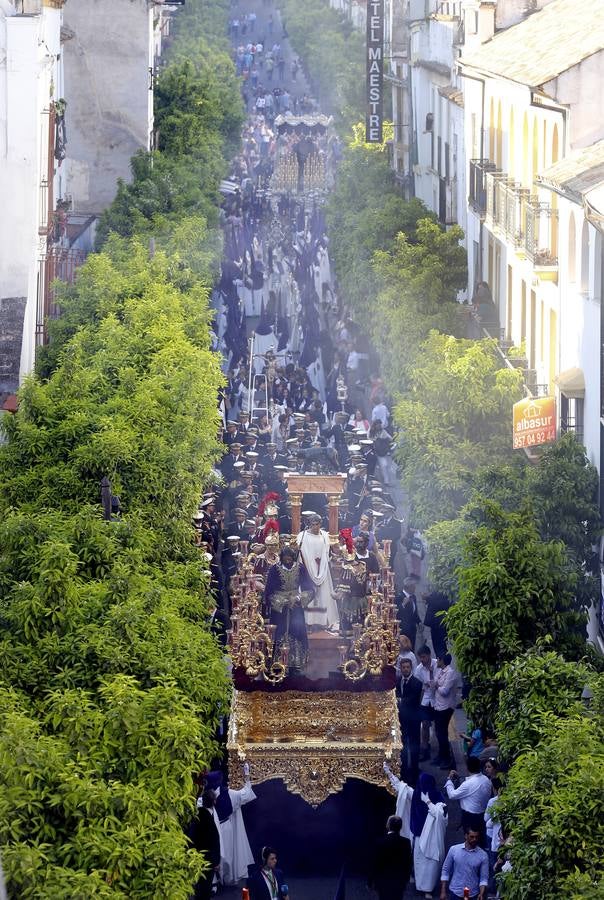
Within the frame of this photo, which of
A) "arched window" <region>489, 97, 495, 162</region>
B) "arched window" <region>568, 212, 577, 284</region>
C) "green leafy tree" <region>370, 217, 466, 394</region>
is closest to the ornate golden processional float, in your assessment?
"arched window" <region>568, 212, 577, 284</region>

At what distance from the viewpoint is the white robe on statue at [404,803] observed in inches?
790

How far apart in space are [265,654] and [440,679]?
332 centimetres

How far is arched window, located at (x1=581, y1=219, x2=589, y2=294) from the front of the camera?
84.8 ft

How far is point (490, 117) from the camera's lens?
129 ft

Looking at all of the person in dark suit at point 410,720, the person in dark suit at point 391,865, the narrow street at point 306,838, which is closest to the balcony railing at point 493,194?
the person in dark suit at point 410,720

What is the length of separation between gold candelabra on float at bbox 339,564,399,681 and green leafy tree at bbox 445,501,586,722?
104 centimetres

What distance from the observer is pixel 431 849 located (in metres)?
19.7

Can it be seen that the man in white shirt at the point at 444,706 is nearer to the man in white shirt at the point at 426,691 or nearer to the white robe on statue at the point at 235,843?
the man in white shirt at the point at 426,691


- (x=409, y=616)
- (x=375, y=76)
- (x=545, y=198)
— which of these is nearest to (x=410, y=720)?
(x=409, y=616)

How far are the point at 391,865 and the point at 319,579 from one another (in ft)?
16.1

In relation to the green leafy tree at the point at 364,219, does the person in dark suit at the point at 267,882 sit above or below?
below

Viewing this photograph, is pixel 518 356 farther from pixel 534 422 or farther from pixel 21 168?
pixel 21 168

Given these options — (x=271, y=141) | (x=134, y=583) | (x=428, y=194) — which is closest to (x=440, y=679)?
(x=134, y=583)

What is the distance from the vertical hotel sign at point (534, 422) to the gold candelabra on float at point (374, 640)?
4752 mm
